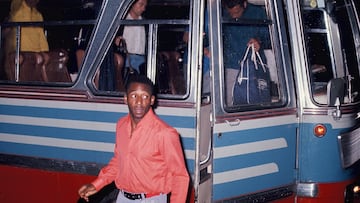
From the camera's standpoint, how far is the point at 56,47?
4.51m

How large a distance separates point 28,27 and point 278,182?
109 inches

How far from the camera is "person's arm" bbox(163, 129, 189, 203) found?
2.99 meters

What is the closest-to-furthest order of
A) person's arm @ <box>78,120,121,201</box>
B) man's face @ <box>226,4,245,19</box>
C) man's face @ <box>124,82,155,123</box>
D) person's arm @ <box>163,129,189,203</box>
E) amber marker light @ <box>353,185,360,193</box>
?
person's arm @ <box>163,129,189,203</box> < man's face @ <box>124,82,155,123</box> < person's arm @ <box>78,120,121,201</box> < man's face @ <box>226,4,245,19</box> < amber marker light @ <box>353,185,360,193</box>

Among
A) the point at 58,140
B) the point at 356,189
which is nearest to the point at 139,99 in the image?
the point at 58,140

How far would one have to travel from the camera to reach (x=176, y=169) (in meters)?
3.02

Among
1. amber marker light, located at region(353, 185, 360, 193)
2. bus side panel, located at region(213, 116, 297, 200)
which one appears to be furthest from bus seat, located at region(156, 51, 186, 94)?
amber marker light, located at region(353, 185, 360, 193)

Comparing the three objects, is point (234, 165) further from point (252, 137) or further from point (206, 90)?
point (206, 90)

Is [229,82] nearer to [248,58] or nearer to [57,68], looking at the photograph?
[248,58]

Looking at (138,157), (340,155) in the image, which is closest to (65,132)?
(138,157)

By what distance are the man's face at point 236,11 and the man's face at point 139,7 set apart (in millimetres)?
735

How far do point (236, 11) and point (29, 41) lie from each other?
2.06m

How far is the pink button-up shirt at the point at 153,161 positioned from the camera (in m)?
3.02

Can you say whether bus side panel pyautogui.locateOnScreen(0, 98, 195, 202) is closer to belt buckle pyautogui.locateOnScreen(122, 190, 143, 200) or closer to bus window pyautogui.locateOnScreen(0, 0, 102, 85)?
bus window pyautogui.locateOnScreen(0, 0, 102, 85)

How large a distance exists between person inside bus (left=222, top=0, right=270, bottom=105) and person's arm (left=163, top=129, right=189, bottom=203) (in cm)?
93
